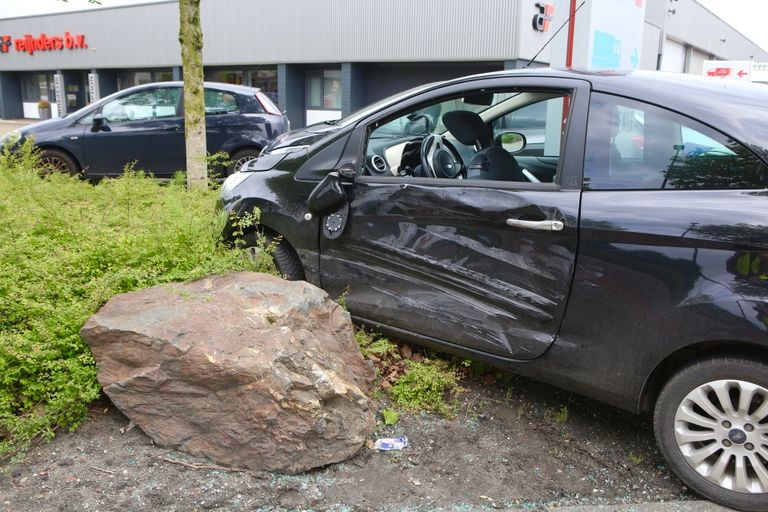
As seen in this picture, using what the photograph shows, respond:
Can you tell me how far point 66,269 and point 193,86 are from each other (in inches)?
131

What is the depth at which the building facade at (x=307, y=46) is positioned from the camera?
22.0 meters

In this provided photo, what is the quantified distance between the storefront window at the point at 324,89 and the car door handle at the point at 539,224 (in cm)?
2466

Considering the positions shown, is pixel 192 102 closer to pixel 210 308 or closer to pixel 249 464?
pixel 210 308

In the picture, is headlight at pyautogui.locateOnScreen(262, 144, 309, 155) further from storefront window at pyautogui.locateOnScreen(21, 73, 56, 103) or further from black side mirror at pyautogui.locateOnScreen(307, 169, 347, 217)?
storefront window at pyautogui.locateOnScreen(21, 73, 56, 103)

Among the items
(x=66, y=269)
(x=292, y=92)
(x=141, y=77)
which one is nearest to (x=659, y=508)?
(x=66, y=269)

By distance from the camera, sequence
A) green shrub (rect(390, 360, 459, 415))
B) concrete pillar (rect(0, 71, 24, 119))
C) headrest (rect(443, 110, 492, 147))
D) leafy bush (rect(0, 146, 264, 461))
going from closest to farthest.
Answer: leafy bush (rect(0, 146, 264, 461)) → green shrub (rect(390, 360, 459, 415)) → headrest (rect(443, 110, 492, 147)) → concrete pillar (rect(0, 71, 24, 119))

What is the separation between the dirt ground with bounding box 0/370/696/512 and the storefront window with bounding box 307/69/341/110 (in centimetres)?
2479

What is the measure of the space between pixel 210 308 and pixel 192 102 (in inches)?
154

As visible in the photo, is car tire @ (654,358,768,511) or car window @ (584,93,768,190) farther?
car window @ (584,93,768,190)

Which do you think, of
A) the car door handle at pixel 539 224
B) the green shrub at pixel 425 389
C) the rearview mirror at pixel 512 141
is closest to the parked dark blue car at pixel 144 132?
the rearview mirror at pixel 512 141

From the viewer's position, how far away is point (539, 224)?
296 cm

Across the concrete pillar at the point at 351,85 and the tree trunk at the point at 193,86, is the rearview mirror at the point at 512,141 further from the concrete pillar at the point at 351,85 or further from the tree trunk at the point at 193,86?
the concrete pillar at the point at 351,85

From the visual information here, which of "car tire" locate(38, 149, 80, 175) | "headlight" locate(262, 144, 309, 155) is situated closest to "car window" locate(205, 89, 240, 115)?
"car tire" locate(38, 149, 80, 175)

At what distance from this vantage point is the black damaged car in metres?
2.53
